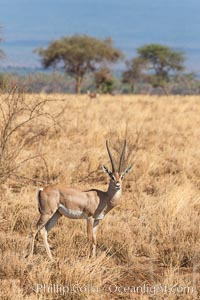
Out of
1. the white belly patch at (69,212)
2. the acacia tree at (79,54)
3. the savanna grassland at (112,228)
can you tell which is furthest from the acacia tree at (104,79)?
the white belly patch at (69,212)

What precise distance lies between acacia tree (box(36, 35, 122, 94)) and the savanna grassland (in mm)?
30801

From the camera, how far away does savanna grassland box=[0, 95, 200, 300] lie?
16.6 feet

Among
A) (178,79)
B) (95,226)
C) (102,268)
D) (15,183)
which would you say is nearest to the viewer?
(102,268)

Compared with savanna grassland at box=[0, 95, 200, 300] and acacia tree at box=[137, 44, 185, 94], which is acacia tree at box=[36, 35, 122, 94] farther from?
savanna grassland at box=[0, 95, 200, 300]

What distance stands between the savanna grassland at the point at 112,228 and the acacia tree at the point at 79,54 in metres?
30.8

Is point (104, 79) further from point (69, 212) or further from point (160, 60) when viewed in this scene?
point (69, 212)

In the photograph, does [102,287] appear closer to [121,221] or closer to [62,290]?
[62,290]

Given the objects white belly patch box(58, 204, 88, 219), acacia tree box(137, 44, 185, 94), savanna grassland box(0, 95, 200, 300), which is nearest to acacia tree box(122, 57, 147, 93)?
acacia tree box(137, 44, 185, 94)

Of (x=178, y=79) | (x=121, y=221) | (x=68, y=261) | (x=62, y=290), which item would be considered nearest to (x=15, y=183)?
(x=121, y=221)

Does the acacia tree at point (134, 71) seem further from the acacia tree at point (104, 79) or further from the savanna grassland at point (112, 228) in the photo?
the savanna grassland at point (112, 228)

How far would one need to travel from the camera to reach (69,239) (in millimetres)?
6145

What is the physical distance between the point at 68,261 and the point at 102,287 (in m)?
0.53

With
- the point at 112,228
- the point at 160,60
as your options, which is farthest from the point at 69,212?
the point at 160,60

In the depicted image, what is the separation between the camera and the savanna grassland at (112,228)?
507cm
